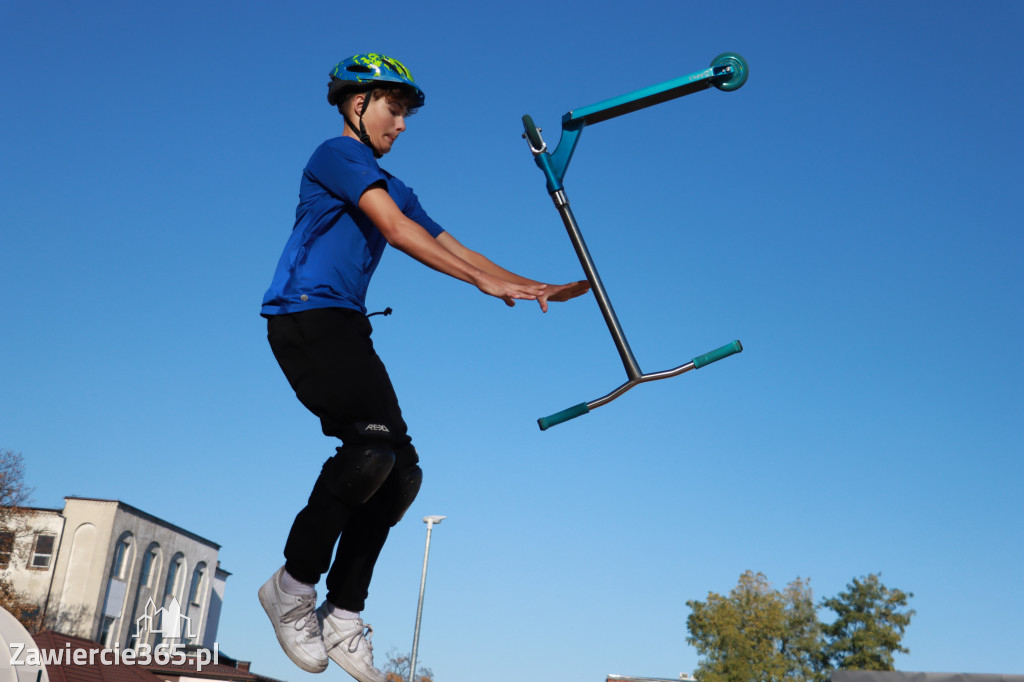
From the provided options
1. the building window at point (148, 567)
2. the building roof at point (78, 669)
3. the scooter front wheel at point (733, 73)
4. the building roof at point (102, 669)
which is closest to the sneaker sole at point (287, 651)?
the scooter front wheel at point (733, 73)

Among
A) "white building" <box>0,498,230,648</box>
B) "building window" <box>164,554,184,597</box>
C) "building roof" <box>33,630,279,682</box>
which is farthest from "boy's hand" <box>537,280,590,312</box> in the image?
"building window" <box>164,554,184,597</box>

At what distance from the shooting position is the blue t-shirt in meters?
3.80

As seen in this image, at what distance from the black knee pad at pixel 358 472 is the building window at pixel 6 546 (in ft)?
141

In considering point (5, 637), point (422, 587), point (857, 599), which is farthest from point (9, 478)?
point (857, 599)

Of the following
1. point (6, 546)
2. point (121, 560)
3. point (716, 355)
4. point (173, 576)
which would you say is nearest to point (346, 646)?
point (716, 355)

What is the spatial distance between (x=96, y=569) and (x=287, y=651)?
45.2 meters

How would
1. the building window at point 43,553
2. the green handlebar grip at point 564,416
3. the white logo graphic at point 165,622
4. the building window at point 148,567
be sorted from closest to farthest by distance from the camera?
the green handlebar grip at point 564,416
the building window at point 43,553
the white logo graphic at point 165,622
the building window at point 148,567

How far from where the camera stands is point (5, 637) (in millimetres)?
6691

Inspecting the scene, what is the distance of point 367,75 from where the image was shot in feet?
13.3

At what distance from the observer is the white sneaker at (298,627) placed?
12.6 feet

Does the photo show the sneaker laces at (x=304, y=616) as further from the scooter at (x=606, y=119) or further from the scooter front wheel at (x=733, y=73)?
the scooter front wheel at (x=733, y=73)

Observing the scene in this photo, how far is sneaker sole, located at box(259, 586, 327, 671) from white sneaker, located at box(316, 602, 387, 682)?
0.12 metres

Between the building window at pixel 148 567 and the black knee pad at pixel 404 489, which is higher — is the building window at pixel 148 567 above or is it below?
above

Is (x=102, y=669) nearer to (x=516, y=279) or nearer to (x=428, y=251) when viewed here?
(x=516, y=279)
